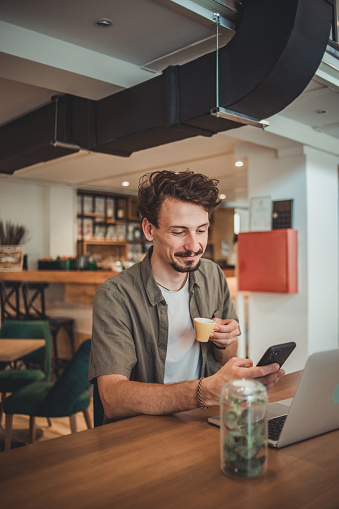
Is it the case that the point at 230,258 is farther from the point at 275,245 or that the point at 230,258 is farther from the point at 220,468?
Result: the point at 220,468

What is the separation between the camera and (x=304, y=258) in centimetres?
485

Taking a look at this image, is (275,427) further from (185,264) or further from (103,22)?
(103,22)

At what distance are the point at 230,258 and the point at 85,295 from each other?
234 inches

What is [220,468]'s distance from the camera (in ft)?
3.81

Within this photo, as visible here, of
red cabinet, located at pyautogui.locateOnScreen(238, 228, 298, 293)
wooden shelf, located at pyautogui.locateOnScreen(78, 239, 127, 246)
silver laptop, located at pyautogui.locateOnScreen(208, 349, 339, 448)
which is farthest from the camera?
wooden shelf, located at pyautogui.locateOnScreen(78, 239, 127, 246)

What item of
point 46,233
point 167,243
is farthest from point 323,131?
point 46,233

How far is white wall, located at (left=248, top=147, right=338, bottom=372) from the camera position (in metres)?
4.85

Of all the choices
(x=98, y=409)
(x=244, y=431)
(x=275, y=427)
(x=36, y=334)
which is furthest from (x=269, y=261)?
(x=244, y=431)

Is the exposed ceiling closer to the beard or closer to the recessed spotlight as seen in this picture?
the recessed spotlight

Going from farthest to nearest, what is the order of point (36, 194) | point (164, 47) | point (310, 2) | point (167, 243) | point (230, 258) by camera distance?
point (230, 258) < point (36, 194) < point (164, 47) < point (310, 2) < point (167, 243)

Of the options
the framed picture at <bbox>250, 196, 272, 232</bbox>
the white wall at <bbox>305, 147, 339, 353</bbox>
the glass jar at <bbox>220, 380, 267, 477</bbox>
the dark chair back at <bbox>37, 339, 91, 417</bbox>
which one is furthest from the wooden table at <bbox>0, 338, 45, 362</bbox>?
the white wall at <bbox>305, 147, 339, 353</bbox>

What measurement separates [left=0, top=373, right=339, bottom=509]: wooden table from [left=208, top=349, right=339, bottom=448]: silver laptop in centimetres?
3

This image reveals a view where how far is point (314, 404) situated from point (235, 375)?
0.23 metres

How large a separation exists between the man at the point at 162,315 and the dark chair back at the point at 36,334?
2386 mm
